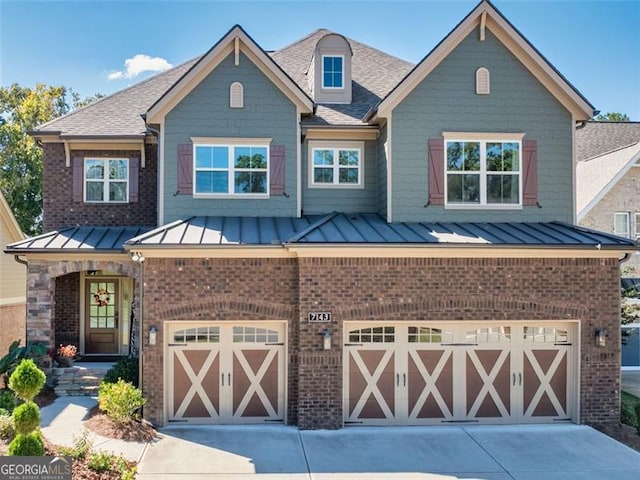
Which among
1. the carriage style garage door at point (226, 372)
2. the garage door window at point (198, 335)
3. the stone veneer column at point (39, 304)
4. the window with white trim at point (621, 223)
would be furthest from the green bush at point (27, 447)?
the window with white trim at point (621, 223)

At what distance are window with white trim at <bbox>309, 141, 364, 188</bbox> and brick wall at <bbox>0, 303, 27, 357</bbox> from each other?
13.1m

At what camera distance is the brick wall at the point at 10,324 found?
19031mm

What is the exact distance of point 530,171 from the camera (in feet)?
42.4

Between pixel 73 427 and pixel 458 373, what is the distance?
26.1 ft

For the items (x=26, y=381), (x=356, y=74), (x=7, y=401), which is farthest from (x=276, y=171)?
(x=7, y=401)

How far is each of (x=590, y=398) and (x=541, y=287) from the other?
2598mm

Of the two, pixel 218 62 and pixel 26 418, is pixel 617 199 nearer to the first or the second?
pixel 218 62

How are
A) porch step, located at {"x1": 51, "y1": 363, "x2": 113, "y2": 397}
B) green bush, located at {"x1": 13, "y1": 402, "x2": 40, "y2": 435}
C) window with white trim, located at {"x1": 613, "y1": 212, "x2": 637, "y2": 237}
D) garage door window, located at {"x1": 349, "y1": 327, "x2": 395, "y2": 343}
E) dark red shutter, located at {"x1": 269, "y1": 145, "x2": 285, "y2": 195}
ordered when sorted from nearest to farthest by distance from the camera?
green bush, located at {"x1": 13, "y1": 402, "x2": 40, "y2": 435} < garage door window, located at {"x1": 349, "y1": 327, "x2": 395, "y2": 343} < porch step, located at {"x1": 51, "y1": 363, "x2": 113, "y2": 397} < dark red shutter, located at {"x1": 269, "y1": 145, "x2": 285, "y2": 195} < window with white trim, located at {"x1": 613, "y1": 212, "x2": 637, "y2": 237}

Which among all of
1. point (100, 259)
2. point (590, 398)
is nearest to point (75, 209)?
point (100, 259)

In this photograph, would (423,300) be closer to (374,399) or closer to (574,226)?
(374,399)

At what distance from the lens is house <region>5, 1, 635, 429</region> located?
11039 millimetres

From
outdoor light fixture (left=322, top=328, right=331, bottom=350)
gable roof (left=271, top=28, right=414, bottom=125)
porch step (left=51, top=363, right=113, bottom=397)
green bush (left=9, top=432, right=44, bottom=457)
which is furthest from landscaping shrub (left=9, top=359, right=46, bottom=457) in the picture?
gable roof (left=271, top=28, right=414, bottom=125)

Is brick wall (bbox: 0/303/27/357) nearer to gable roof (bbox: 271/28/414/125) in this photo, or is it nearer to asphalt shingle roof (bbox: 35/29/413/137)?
asphalt shingle roof (bbox: 35/29/413/137)

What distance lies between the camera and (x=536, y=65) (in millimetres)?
12797
